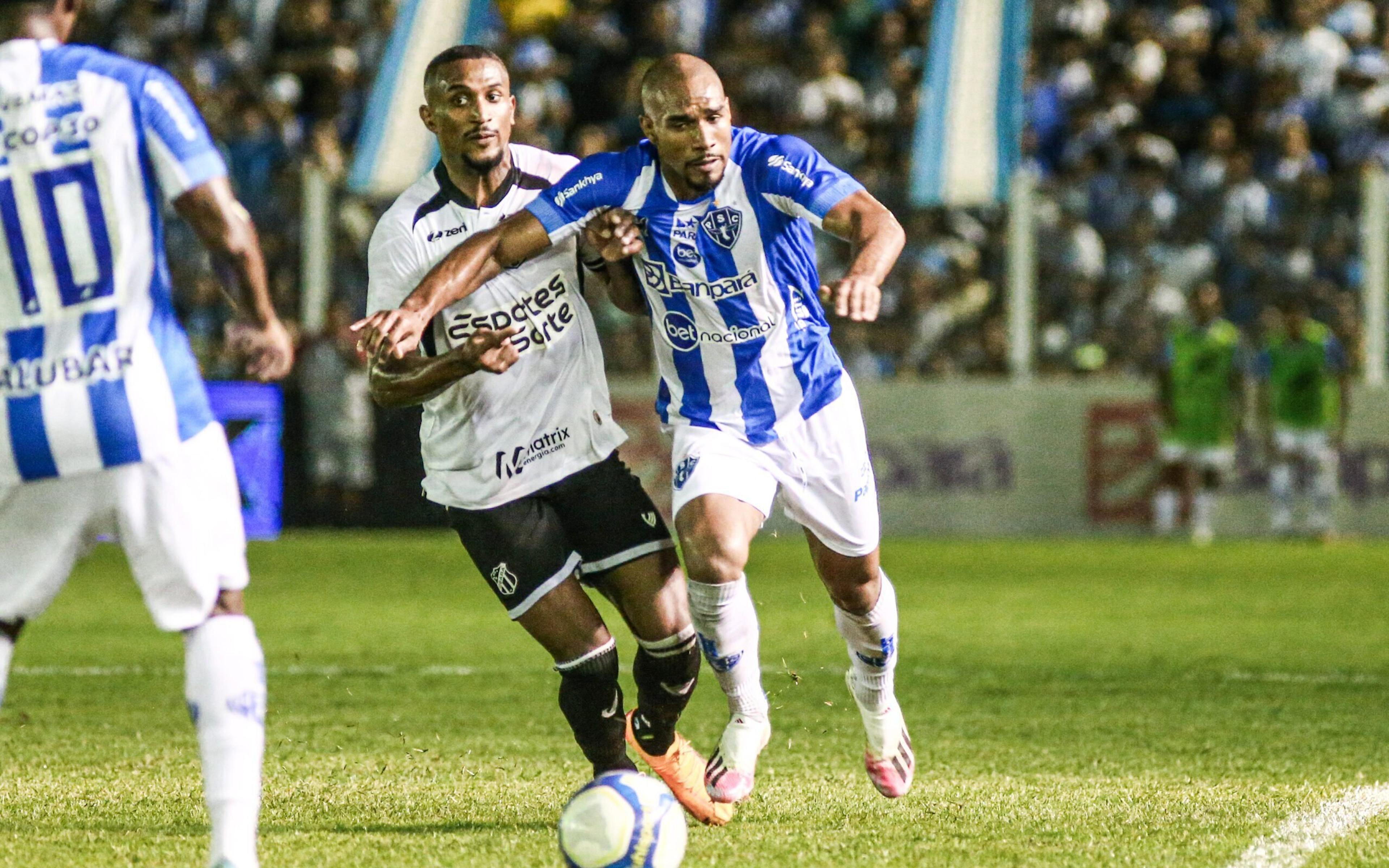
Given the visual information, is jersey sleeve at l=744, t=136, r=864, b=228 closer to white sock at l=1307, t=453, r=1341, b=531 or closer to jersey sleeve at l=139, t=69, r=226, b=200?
jersey sleeve at l=139, t=69, r=226, b=200

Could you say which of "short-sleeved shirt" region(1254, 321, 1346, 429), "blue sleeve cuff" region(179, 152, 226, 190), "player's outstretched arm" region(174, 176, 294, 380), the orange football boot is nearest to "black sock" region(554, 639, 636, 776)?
the orange football boot

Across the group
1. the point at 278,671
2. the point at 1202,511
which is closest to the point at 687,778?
the point at 278,671

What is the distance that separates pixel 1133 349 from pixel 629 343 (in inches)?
181

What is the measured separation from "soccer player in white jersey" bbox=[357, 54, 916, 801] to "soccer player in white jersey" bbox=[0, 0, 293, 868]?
128 cm

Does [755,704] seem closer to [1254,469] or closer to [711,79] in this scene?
[711,79]

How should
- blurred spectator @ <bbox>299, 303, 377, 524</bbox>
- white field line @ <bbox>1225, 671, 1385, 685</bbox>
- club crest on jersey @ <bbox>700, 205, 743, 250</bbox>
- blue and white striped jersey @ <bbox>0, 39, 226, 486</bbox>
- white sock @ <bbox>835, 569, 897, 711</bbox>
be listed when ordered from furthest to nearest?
1. blurred spectator @ <bbox>299, 303, 377, 524</bbox>
2. white field line @ <bbox>1225, 671, 1385, 685</bbox>
3. white sock @ <bbox>835, 569, 897, 711</bbox>
4. club crest on jersey @ <bbox>700, 205, 743, 250</bbox>
5. blue and white striped jersey @ <bbox>0, 39, 226, 486</bbox>

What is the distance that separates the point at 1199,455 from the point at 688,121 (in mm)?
12898

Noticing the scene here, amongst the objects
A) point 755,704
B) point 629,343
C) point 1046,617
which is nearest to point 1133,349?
point 629,343

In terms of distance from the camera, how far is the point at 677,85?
5.46 metres

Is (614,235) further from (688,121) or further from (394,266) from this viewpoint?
(394,266)

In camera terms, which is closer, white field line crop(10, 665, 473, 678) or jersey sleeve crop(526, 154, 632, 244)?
jersey sleeve crop(526, 154, 632, 244)

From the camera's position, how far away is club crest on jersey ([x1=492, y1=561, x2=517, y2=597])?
547cm

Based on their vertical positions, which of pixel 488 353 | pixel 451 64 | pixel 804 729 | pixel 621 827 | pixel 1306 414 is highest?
pixel 451 64

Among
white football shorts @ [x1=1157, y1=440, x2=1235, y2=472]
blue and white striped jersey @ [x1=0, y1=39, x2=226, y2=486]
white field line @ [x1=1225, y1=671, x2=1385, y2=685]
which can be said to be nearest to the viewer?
blue and white striped jersey @ [x1=0, y1=39, x2=226, y2=486]
